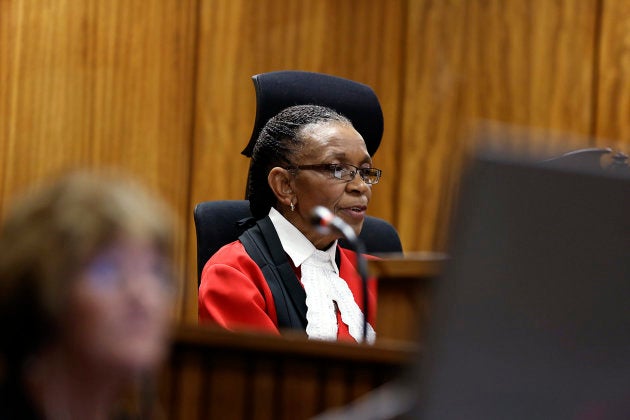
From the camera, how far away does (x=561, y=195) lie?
0.90 metres

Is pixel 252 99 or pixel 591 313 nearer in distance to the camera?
pixel 591 313

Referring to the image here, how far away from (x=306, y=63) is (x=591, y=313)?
11.7 feet

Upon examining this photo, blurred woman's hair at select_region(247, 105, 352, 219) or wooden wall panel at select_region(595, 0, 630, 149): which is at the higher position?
wooden wall panel at select_region(595, 0, 630, 149)

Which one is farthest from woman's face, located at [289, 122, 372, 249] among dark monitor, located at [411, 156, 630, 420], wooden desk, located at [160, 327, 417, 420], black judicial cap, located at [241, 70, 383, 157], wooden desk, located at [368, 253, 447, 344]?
dark monitor, located at [411, 156, 630, 420]

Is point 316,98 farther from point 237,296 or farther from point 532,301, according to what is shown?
point 532,301

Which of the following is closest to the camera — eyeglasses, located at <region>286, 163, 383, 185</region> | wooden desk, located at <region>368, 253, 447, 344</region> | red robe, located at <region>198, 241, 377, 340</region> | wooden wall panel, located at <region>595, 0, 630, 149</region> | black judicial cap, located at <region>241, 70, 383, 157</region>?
wooden desk, located at <region>368, 253, 447, 344</region>

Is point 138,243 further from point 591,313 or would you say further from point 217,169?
point 217,169

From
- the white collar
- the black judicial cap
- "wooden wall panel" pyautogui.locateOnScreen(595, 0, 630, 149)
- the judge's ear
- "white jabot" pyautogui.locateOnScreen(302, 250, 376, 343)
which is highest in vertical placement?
"wooden wall panel" pyautogui.locateOnScreen(595, 0, 630, 149)

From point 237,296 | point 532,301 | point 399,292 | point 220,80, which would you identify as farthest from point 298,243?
point 220,80

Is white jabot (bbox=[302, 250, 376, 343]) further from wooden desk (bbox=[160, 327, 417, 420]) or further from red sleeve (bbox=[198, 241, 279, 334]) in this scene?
wooden desk (bbox=[160, 327, 417, 420])

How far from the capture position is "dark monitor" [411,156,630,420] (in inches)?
34.8

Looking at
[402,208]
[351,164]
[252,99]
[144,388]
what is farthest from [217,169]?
[144,388]

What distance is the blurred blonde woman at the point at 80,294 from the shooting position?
35.2 inches

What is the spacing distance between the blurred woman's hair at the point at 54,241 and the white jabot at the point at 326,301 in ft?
4.97
